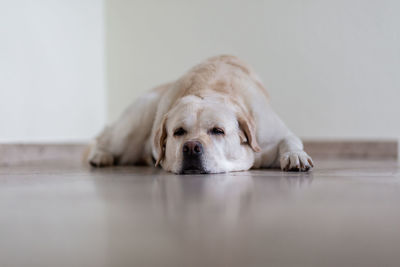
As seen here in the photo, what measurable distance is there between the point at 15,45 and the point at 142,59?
2499 millimetres

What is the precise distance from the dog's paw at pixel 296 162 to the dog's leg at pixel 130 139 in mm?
1162

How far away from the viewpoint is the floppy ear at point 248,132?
2.68 meters

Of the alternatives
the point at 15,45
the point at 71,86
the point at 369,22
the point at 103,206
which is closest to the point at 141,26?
the point at 71,86

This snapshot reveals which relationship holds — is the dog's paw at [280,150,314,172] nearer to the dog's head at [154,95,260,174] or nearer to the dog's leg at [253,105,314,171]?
the dog's leg at [253,105,314,171]

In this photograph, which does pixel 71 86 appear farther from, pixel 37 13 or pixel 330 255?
pixel 330 255

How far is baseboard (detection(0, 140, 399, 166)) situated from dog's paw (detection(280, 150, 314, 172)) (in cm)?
226

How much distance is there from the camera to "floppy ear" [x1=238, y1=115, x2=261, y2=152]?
2.68 m

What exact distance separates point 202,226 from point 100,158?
2.50 metres

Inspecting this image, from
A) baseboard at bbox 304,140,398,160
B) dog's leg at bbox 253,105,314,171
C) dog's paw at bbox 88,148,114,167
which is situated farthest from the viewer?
baseboard at bbox 304,140,398,160

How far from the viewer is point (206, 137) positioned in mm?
2539

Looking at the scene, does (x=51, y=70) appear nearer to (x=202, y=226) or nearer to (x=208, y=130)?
(x=208, y=130)

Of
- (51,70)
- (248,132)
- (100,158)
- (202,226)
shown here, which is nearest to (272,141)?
(248,132)

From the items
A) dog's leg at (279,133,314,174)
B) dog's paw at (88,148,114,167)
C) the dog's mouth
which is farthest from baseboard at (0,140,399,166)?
dog's leg at (279,133,314,174)

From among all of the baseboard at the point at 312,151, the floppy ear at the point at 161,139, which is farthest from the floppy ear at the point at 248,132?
the baseboard at the point at 312,151
